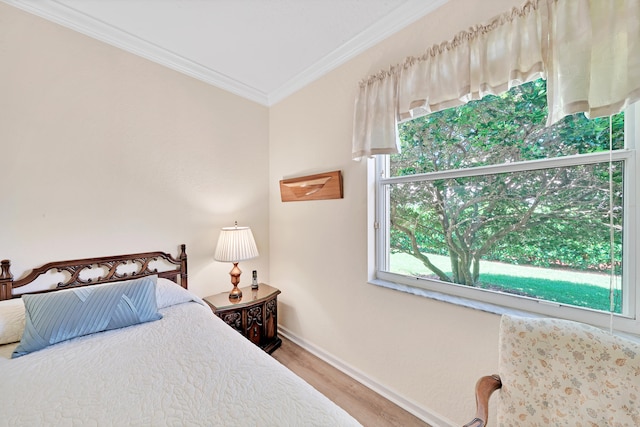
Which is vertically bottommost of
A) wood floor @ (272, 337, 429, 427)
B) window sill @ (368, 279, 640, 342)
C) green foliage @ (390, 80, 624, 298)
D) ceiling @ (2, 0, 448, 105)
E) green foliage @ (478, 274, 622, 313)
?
wood floor @ (272, 337, 429, 427)

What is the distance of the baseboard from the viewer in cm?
152

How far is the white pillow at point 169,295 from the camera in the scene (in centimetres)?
171

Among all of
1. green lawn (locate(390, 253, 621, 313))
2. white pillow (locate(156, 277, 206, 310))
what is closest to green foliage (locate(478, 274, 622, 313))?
green lawn (locate(390, 253, 621, 313))

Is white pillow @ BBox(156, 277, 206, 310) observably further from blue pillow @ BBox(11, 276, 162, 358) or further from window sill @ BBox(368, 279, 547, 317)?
window sill @ BBox(368, 279, 547, 317)

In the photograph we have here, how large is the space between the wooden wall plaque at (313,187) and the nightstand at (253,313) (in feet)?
3.17

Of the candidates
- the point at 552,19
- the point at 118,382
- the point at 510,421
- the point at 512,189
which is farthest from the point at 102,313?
the point at 552,19

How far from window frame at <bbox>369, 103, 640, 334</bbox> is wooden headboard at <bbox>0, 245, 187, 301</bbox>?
163cm

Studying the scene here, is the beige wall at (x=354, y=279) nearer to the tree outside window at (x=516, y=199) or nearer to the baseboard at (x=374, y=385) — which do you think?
the baseboard at (x=374, y=385)

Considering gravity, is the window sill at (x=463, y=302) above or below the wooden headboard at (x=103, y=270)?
below

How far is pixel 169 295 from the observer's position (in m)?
1.76

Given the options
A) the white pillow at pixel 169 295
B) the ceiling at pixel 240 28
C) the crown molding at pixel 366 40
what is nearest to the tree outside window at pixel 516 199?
the crown molding at pixel 366 40

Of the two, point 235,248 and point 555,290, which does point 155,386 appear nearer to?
point 235,248

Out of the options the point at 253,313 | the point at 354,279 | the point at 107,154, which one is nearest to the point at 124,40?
the point at 107,154

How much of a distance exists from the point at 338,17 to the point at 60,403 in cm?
237
